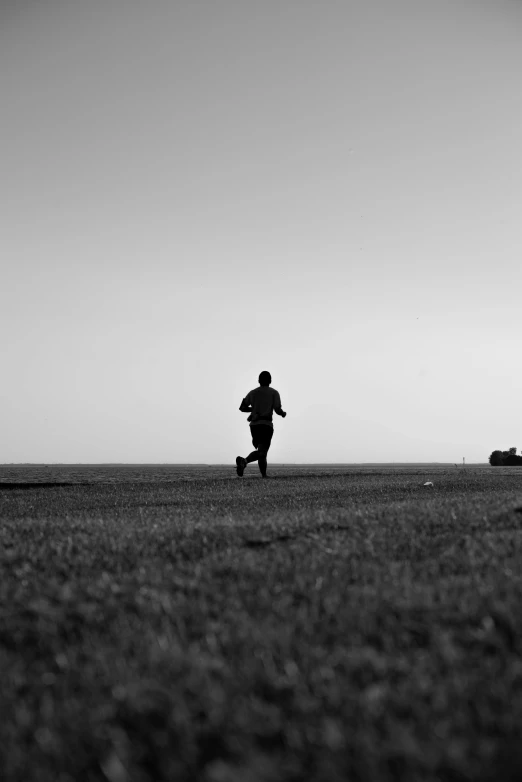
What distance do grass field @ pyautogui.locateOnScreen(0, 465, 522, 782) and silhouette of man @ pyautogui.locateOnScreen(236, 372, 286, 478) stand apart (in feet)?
48.1

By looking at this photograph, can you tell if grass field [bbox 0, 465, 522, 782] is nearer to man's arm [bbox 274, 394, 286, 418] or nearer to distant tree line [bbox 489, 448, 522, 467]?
man's arm [bbox 274, 394, 286, 418]

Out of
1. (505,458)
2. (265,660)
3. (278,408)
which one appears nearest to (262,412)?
(278,408)

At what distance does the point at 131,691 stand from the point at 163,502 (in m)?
9.98

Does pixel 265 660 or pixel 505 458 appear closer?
pixel 265 660

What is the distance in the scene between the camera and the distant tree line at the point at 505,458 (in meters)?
50.5

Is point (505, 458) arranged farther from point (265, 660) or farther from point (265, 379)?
point (265, 660)

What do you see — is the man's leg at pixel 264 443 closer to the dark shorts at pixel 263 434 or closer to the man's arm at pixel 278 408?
the dark shorts at pixel 263 434

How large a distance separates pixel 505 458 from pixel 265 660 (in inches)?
2095

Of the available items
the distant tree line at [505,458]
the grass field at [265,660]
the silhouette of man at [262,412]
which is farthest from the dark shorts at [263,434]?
the distant tree line at [505,458]

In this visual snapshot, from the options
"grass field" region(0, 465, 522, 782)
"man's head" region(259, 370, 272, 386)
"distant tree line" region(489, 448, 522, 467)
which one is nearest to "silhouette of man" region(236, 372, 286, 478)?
"man's head" region(259, 370, 272, 386)

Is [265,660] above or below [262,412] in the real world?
below

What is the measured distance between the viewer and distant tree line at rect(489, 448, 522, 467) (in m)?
50.5

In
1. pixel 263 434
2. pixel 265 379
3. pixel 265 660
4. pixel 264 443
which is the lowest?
pixel 265 660

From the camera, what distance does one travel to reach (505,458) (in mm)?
52438
